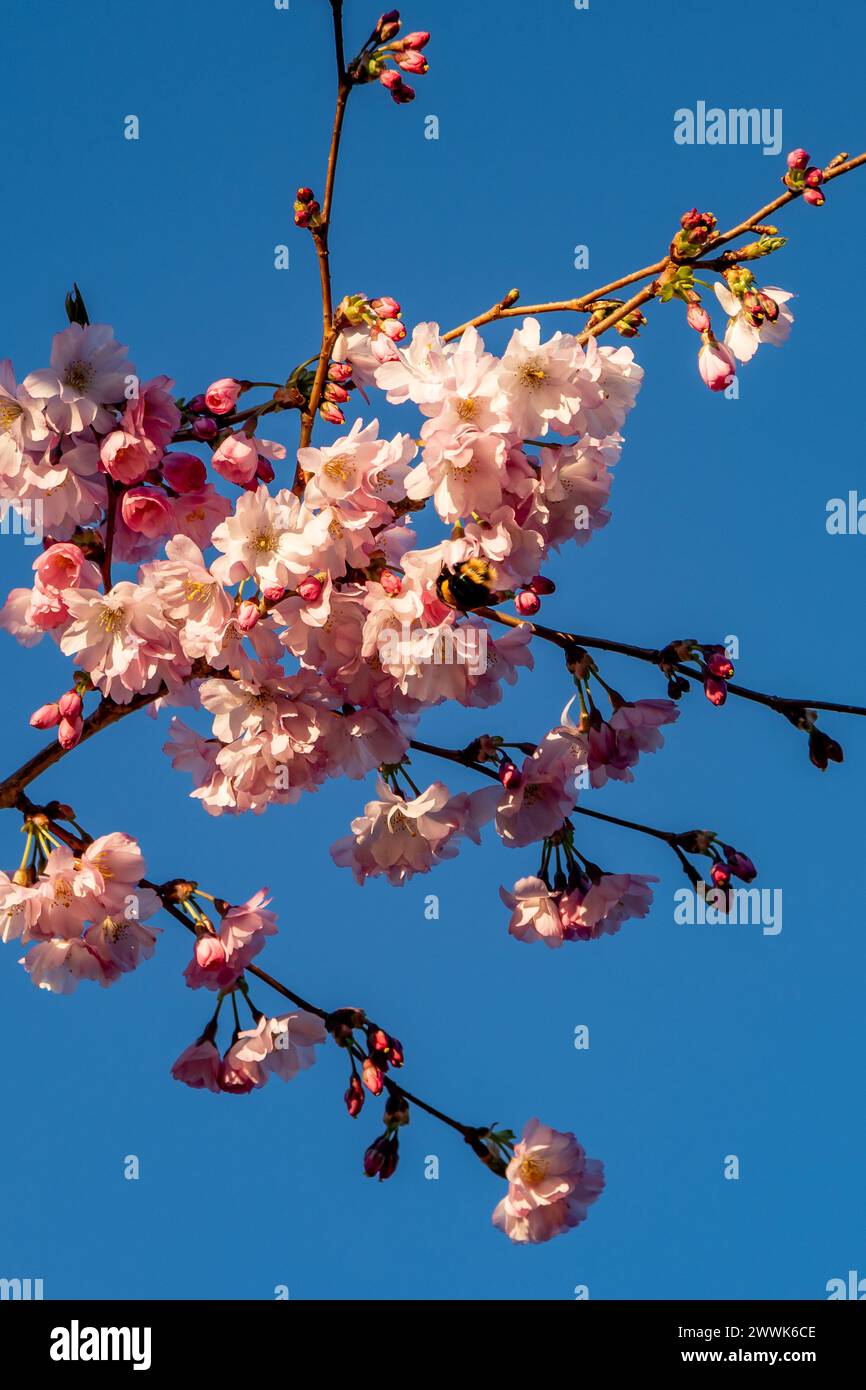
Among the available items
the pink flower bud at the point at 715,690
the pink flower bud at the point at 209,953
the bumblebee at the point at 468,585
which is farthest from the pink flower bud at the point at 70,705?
the pink flower bud at the point at 715,690

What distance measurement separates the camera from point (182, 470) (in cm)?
303

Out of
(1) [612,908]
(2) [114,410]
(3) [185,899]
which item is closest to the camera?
(2) [114,410]

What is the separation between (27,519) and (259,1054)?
1.38 m

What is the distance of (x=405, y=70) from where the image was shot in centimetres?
293

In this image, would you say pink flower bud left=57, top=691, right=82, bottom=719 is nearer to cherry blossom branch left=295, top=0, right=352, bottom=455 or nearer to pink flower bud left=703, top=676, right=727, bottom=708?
cherry blossom branch left=295, top=0, right=352, bottom=455

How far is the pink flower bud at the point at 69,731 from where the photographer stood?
9.92 feet

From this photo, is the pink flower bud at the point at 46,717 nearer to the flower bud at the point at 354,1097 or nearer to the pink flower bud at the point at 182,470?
the pink flower bud at the point at 182,470

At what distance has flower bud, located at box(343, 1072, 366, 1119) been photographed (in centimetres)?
315

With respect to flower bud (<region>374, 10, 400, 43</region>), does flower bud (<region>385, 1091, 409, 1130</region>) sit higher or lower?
lower

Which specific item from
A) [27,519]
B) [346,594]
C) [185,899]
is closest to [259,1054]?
[185,899]

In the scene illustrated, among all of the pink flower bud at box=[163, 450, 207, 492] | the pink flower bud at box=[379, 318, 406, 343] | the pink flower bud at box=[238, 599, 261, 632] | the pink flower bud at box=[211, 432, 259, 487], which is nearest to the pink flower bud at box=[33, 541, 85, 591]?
the pink flower bud at box=[163, 450, 207, 492]

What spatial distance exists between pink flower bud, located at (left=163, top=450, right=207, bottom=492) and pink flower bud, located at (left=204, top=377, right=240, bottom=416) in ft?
0.42

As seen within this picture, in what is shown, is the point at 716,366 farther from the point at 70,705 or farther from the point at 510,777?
the point at 70,705
